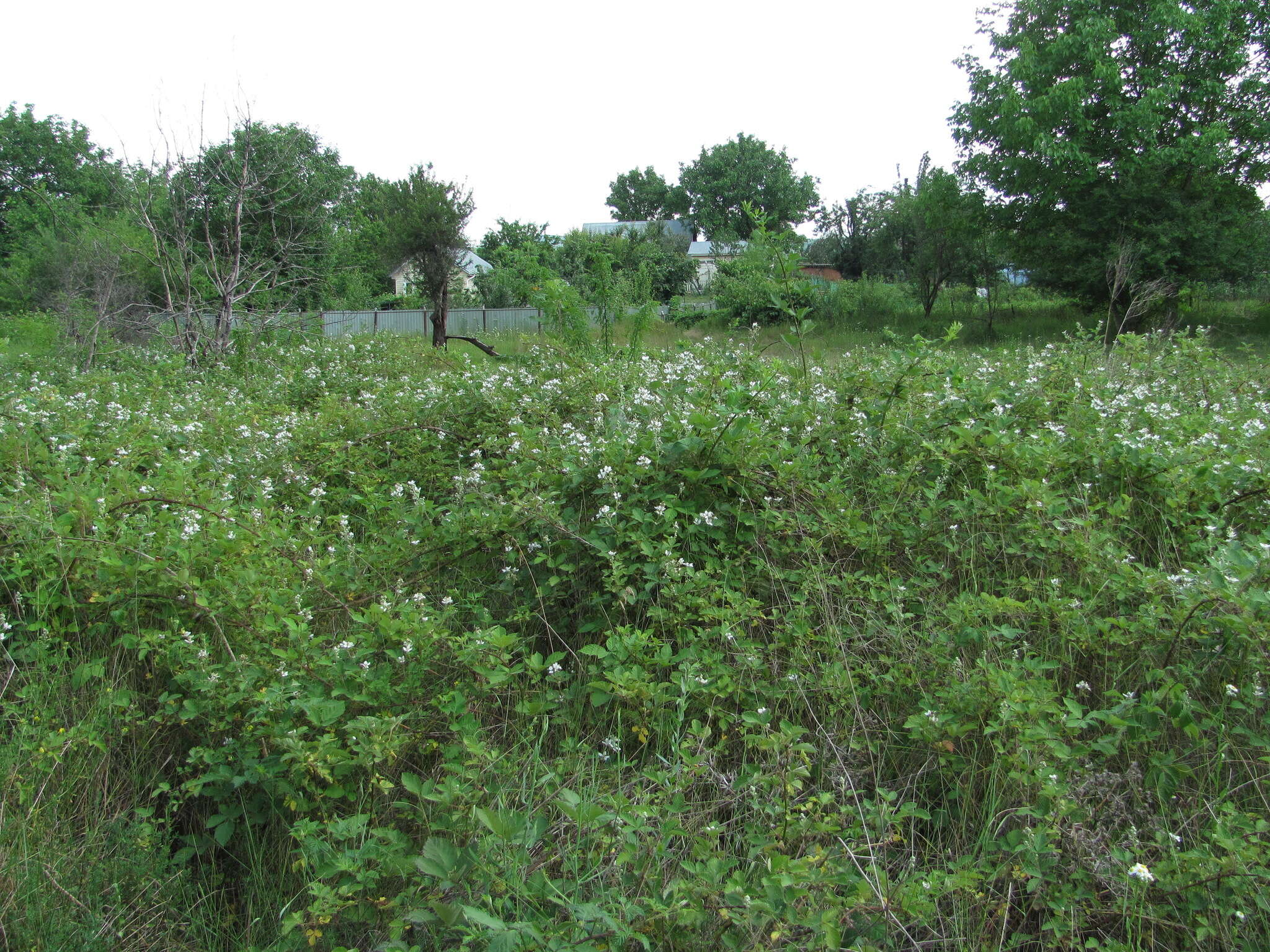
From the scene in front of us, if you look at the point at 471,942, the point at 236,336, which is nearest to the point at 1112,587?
the point at 471,942

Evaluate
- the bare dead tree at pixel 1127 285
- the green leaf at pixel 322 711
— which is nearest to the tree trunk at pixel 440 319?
→ the green leaf at pixel 322 711

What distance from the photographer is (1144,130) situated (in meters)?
15.3

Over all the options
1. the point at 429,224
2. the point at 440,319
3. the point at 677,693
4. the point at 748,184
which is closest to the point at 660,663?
the point at 677,693

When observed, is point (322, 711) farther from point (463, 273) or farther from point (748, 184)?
point (748, 184)

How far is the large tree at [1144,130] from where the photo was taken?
15469 mm

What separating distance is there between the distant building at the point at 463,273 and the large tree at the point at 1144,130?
12.7 m

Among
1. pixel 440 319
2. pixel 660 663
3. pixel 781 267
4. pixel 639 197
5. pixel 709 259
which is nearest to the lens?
pixel 660 663

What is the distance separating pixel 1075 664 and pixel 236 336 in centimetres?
1015

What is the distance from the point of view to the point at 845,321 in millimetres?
21609

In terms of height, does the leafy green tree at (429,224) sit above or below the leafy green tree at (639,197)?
below

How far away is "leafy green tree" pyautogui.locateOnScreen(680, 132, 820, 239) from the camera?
191 feet

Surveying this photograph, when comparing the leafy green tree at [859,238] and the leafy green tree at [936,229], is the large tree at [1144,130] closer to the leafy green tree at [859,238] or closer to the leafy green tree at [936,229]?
the leafy green tree at [936,229]

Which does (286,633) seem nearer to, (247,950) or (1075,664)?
(247,950)

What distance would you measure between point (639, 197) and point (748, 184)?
20.0 metres
